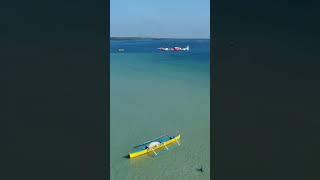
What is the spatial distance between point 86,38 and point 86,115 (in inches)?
12.6

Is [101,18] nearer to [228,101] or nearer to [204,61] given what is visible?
[228,101]

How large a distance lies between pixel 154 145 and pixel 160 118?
2.15m

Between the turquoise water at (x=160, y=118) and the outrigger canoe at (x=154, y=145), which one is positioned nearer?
the turquoise water at (x=160, y=118)

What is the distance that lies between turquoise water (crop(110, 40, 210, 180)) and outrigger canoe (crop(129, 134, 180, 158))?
0.39 ft

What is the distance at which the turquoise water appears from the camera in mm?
6117

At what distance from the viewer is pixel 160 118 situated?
8.70 m

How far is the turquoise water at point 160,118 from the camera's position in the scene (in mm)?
6117

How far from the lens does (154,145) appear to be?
6.58m

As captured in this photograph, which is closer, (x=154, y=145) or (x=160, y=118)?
(x=154, y=145)

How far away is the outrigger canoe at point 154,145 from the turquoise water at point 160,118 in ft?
0.39

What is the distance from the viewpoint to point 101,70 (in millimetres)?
1564

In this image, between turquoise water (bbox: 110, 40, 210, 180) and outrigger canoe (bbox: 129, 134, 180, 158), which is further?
outrigger canoe (bbox: 129, 134, 180, 158)

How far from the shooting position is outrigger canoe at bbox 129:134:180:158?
6.43 meters

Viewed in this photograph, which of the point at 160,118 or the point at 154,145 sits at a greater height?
the point at 160,118
